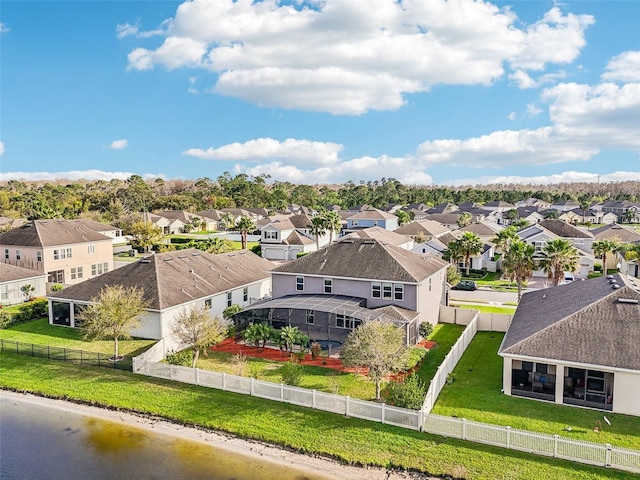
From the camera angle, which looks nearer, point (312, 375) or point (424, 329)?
point (312, 375)

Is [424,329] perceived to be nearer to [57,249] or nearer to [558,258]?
[558,258]

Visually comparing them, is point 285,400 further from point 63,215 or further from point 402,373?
point 63,215

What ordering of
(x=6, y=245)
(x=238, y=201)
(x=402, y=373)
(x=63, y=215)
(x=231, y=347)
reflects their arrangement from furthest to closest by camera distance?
(x=238, y=201) → (x=63, y=215) → (x=6, y=245) → (x=231, y=347) → (x=402, y=373)

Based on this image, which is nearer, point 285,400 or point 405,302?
point 285,400

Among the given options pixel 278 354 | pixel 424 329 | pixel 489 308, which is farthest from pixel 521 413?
pixel 489 308

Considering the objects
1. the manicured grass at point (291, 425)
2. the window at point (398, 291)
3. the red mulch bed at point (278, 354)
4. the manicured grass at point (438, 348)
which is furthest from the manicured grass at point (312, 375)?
the window at point (398, 291)

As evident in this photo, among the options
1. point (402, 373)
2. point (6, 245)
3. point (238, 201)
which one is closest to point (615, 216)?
point (238, 201)
